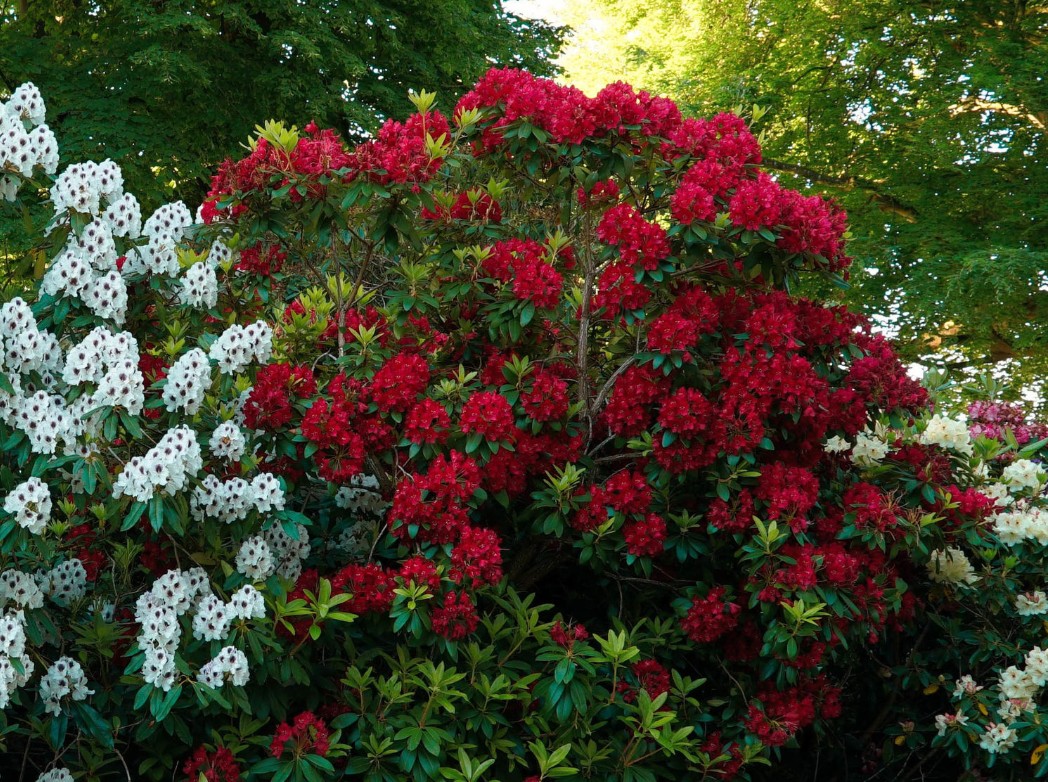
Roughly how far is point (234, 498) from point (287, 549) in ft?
1.47

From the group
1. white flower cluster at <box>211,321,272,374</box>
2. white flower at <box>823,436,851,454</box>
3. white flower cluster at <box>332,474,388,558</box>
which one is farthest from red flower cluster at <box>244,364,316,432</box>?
white flower at <box>823,436,851,454</box>

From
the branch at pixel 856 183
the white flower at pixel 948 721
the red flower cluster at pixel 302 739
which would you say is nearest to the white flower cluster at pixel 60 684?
the red flower cluster at pixel 302 739

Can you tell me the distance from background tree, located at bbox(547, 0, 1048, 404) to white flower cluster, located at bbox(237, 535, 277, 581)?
7.08m

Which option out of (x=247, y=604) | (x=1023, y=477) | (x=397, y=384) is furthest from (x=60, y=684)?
(x=1023, y=477)

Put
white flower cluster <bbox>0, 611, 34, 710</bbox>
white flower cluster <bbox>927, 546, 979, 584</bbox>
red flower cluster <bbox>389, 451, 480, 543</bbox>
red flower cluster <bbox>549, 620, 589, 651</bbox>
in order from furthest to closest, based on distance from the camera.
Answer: white flower cluster <bbox>927, 546, 979, 584</bbox> < red flower cluster <bbox>549, 620, 589, 651</bbox> < red flower cluster <bbox>389, 451, 480, 543</bbox> < white flower cluster <bbox>0, 611, 34, 710</bbox>

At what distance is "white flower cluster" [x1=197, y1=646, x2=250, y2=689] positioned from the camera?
292 centimetres

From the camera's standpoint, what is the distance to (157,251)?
339 centimetres

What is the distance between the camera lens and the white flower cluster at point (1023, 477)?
181 inches

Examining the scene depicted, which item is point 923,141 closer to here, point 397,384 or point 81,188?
point 397,384

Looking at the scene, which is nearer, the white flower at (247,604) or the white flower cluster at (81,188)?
the white flower at (247,604)

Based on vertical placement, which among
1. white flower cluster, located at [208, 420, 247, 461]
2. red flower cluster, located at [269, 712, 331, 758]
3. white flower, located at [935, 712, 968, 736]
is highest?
white flower cluster, located at [208, 420, 247, 461]

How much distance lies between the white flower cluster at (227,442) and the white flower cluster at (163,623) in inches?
14.8

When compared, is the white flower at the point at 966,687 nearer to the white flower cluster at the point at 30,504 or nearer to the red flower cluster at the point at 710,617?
the red flower cluster at the point at 710,617

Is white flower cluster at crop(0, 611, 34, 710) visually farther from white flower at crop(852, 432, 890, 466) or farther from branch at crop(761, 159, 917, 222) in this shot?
branch at crop(761, 159, 917, 222)
